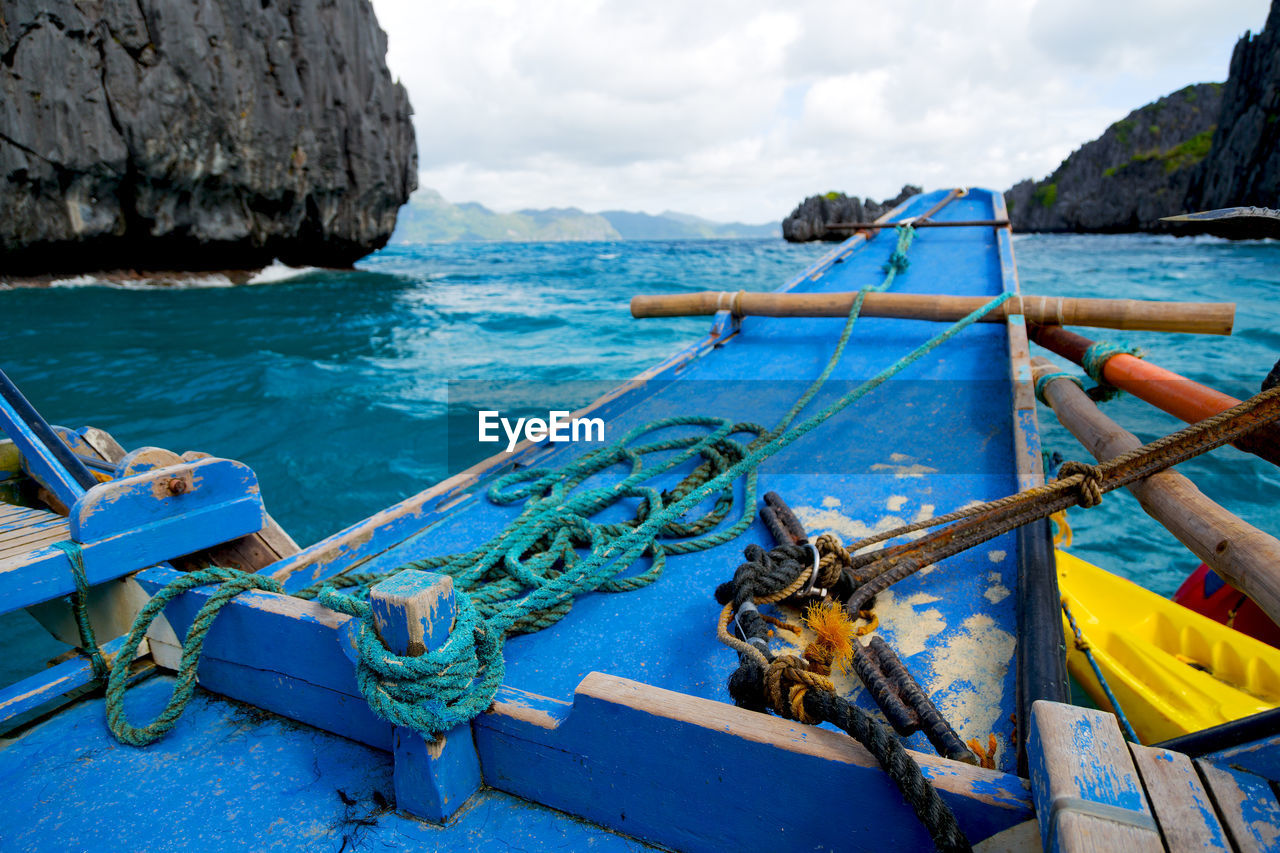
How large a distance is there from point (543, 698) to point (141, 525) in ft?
3.59

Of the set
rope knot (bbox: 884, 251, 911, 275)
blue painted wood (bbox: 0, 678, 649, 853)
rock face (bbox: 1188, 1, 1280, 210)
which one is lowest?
blue painted wood (bbox: 0, 678, 649, 853)

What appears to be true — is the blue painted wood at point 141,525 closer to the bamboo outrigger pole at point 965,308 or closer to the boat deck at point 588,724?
the boat deck at point 588,724

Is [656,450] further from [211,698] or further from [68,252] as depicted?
[68,252]

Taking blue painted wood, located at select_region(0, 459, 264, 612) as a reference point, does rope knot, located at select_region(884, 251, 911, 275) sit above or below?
above

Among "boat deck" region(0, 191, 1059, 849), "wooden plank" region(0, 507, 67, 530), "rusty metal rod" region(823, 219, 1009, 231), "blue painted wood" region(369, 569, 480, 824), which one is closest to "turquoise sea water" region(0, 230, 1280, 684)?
"wooden plank" region(0, 507, 67, 530)

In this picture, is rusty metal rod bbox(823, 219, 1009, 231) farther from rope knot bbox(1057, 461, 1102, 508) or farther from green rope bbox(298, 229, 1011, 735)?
rope knot bbox(1057, 461, 1102, 508)

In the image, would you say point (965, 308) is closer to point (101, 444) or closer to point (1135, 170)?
point (101, 444)

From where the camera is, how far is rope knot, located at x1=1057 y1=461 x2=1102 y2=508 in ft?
4.99

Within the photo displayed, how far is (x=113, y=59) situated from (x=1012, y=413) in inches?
766

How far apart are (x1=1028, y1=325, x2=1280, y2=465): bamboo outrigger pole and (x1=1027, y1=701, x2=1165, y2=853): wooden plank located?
1.31 meters

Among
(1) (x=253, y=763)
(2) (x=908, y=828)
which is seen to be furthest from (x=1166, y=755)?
(1) (x=253, y=763)

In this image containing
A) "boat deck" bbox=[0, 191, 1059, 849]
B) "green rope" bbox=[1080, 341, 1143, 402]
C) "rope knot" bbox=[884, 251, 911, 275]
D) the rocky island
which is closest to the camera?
"boat deck" bbox=[0, 191, 1059, 849]

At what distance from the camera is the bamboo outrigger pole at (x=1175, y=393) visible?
1690 mm

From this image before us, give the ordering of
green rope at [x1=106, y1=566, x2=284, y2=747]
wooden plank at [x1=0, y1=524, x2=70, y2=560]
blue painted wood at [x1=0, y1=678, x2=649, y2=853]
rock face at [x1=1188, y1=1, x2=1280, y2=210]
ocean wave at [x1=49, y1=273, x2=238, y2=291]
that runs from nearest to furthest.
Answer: blue painted wood at [x1=0, y1=678, x2=649, y2=853] < green rope at [x1=106, y1=566, x2=284, y2=747] < wooden plank at [x1=0, y1=524, x2=70, y2=560] < ocean wave at [x1=49, y1=273, x2=238, y2=291] < rock face at [x1=1188, y1=1, x2=1280, y2=210]
